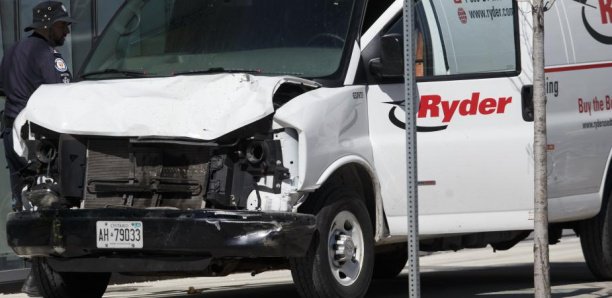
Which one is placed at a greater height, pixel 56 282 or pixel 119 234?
pixel 119 234

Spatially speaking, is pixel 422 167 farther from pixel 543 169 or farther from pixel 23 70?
pixel 23 70

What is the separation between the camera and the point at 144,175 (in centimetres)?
925

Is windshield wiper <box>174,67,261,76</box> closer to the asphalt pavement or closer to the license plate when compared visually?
the license plate

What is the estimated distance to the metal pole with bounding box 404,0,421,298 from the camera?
759cm

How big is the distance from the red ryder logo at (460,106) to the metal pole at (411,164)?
99.3 inches

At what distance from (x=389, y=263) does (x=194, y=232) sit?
14.3 ft

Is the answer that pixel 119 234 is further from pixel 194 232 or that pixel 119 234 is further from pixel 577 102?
pixel 577 102

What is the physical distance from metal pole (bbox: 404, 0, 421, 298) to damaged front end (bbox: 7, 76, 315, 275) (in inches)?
60.1

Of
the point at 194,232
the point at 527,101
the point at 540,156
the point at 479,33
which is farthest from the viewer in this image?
the point at 479,33

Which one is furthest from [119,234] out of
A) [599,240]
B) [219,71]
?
[599,240]

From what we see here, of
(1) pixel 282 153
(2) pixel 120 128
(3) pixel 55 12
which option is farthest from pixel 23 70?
(1) pixel 282 153

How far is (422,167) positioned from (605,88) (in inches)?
81.4

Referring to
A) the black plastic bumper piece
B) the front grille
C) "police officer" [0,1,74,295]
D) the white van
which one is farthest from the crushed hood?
"police officer" [0,1,74,295]

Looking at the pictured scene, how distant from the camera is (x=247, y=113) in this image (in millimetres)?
9000
